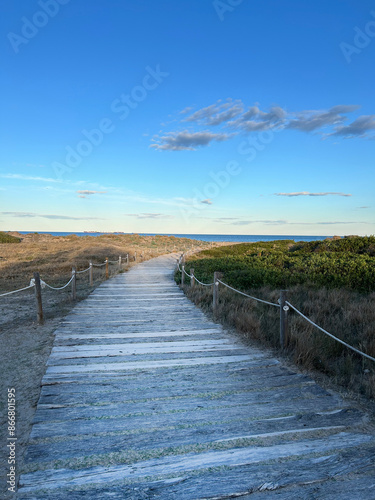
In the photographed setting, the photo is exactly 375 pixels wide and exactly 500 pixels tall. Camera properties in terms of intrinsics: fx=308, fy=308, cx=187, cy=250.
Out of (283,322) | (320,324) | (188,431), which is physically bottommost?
(320,324)

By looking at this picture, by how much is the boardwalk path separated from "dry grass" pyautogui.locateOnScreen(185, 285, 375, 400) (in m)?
0.59

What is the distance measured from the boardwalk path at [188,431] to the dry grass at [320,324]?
586 mm

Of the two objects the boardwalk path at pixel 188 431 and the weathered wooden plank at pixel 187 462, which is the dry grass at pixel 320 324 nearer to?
the boardwalk path at pixel 188 431

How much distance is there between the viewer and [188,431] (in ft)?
10.5

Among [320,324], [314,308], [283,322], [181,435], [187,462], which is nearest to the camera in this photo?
[187,462]

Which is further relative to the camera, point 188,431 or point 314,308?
point 314,308

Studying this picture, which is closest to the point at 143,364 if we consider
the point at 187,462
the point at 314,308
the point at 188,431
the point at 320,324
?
the point at 188,431

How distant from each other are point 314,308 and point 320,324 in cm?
121

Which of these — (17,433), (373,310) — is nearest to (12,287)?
(17,433)

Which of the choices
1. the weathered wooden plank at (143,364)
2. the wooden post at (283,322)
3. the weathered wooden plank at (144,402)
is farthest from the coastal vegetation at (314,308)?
the weathered wooden plank at (143,364)

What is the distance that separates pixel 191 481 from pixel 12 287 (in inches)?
547

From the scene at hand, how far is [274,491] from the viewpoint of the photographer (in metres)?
2.47

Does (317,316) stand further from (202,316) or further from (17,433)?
(17,433)

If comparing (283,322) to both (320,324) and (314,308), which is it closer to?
(320,324)
